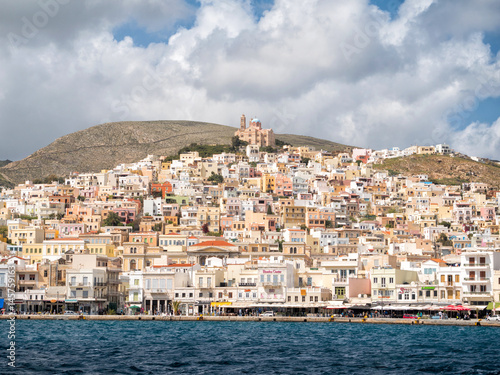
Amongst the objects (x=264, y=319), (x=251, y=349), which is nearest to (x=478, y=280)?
(x=264, y=319)

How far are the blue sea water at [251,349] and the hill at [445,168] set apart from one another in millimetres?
108259

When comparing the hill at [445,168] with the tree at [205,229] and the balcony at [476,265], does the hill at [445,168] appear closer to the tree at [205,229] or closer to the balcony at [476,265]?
the tree at [205,229]

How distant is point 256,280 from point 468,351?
121ft

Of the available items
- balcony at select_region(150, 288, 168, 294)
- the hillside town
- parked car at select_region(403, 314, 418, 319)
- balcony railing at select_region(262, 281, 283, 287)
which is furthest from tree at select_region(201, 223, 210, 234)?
parked car at select_region(403, 314, 418, 319)

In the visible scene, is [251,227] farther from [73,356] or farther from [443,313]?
[73,356]

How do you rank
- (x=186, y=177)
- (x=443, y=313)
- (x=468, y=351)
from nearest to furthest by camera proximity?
(x=468, y=351)
(x=443, y=313)
(x=186, y=177)

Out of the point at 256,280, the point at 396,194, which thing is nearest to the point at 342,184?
the point at 396,194

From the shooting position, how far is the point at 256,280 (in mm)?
89312

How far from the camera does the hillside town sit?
8638cm

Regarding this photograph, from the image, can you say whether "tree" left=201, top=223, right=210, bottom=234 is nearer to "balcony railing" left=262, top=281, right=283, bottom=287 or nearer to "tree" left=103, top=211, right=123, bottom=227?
"tree" left=103, top=211, right=123, bottom=227

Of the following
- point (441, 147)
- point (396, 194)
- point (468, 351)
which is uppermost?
point (441, 147)

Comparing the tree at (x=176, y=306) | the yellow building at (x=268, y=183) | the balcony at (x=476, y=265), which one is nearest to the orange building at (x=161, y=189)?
the yellow building at (x=268, y=183)

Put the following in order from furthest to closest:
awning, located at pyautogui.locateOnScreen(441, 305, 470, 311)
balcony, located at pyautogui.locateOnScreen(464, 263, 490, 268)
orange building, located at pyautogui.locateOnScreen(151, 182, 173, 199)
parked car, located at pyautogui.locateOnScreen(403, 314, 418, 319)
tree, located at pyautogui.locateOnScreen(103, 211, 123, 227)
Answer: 1. orange building, located at pyautogui.locateOnScreen(151, 182, 173, 199)
2. tree, located at pyautogui.locateOnScreen(103, 211, 123, 227)
3. balcony, located at pyautogui.locateOnScreen(464, 263, 490, 268)
4. parked car, located at pyautogui.locateOnScreen(403, 314, 418, 319)
5. awning, located at pyautogui.locateOnScreen(441, 305, 470, 311)

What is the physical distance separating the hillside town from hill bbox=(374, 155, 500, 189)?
5561 millimetres
